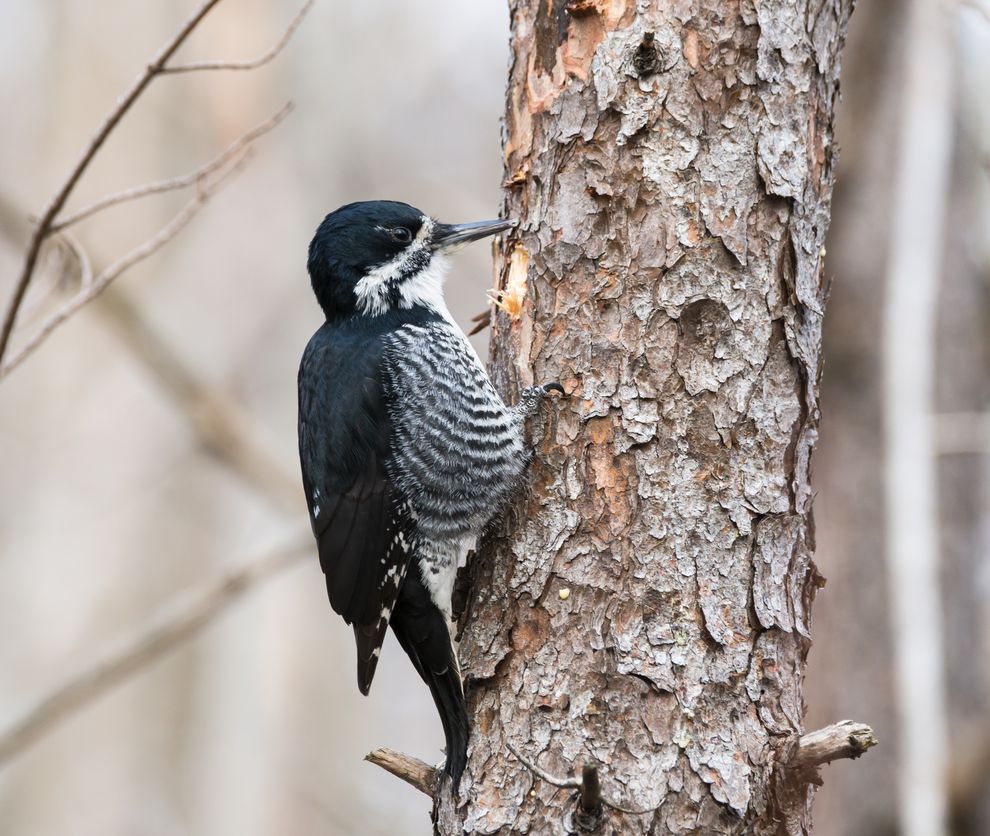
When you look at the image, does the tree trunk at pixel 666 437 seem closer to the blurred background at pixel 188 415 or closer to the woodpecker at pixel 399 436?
the woodpecker at pixel 399 436

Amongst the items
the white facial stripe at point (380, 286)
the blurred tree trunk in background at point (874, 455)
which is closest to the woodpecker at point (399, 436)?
the white facial stripe at point (380, 286)

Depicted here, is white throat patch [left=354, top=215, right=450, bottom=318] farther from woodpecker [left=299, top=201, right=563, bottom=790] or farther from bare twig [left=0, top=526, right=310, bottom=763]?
bare twig [left=0, top=526, right=310, bottom=763]

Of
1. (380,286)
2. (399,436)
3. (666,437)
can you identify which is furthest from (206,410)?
(666,437)

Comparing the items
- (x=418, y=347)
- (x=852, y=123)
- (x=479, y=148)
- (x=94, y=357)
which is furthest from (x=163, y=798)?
(x=852, y=123)

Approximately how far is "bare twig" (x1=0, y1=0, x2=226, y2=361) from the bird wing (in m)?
0.96

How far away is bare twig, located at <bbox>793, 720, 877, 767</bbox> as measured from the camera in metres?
1.89

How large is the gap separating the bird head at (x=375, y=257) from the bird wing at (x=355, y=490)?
20 centimetres

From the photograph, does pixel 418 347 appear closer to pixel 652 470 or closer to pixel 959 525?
pixel 652 470

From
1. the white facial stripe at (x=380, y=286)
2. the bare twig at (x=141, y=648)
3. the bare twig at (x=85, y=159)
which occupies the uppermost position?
the white facial stripe at (x=380, y=286)

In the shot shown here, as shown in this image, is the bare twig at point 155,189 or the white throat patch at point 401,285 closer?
the bare twig at point 155,189

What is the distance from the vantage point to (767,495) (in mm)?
2336

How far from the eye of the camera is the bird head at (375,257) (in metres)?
3.32

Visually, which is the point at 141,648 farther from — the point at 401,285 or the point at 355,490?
the point at 401,285

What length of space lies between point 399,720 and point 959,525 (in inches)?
267
